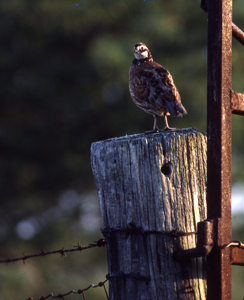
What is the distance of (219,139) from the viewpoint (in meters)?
1.85

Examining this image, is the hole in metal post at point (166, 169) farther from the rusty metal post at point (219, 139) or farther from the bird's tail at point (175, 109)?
the bird's tail at point (175, 109)

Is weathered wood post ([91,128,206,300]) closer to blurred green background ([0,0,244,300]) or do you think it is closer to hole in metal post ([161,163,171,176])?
hole in metal post ([161,163,171,176])

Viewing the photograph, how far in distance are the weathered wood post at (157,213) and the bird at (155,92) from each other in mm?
1222

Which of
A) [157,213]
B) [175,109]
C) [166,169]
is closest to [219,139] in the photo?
[166,169]

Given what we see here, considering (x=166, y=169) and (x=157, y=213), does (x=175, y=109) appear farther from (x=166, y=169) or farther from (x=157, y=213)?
(x=157, y=213)

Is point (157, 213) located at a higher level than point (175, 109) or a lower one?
lower

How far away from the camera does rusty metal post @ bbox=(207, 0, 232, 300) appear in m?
1.82

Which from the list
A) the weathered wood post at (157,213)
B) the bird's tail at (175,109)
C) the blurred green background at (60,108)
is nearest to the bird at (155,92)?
the bird's tail at (175,109)

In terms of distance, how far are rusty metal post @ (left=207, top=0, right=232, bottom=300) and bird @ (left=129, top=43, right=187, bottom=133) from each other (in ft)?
4.33

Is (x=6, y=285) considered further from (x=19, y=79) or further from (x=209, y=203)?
(x=209, y=203)

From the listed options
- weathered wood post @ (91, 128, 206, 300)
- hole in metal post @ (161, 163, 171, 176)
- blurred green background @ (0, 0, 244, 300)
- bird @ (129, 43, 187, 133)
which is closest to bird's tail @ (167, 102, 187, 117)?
bird @ (129, 43, 187, 133)

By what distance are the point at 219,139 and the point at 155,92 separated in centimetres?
170

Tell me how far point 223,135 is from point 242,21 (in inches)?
290

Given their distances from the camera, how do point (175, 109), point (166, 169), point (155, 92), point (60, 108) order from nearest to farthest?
1. point (166, 169)
2. point (175, 109)
3. point (155, 92)
4. point (60, 108)
